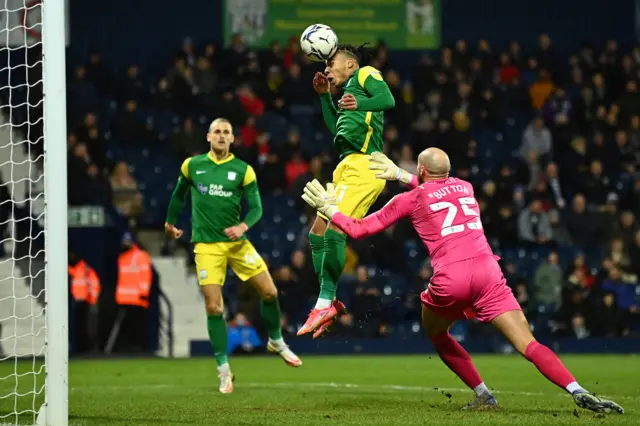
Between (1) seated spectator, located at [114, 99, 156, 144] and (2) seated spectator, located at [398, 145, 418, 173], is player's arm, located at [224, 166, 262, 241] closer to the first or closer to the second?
(2) seated spectator, located at [398, 145, 418, 173]

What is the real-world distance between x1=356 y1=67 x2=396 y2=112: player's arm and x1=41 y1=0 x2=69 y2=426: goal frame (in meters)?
2.70

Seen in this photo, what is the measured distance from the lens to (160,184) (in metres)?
22.2

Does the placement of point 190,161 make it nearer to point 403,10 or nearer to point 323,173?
point 323,173

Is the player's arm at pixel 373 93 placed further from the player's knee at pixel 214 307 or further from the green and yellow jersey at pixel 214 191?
the player's knee at pixel 214 307

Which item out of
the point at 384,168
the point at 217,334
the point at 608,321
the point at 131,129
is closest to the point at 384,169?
the point at 384,168

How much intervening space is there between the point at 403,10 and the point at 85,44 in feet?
24.8

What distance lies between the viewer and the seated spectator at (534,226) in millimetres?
20656

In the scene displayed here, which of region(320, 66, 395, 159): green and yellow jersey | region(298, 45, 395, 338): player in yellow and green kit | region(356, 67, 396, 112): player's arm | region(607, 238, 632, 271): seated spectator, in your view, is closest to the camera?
region(356, 67, 396, 112): player's arm

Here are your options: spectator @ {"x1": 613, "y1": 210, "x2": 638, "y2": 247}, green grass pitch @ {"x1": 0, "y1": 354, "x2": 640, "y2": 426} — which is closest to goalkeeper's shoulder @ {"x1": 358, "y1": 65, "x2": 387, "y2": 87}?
green grass pitch @ {"x1": 0, "y1": 354, "x2": 640, "y2": 426}

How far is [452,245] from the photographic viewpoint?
320 inches

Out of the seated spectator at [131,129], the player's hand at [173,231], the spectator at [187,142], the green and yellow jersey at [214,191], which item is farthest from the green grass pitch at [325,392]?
the seated spectator at [131,129]

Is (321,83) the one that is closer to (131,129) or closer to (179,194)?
(179,194)

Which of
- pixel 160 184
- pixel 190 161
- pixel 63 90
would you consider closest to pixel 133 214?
pixel 160 184

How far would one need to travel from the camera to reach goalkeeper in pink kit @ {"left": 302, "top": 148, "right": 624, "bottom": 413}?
25.9ft
